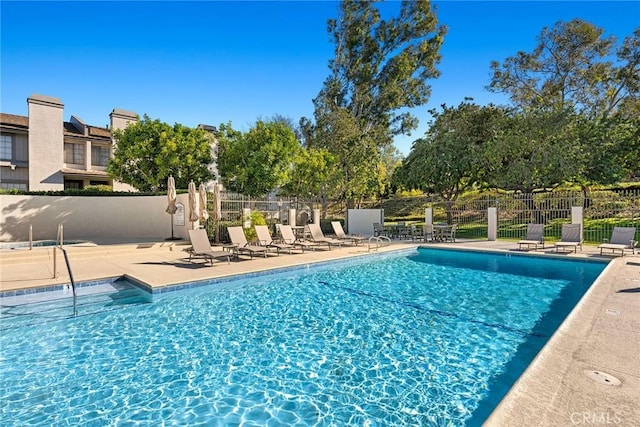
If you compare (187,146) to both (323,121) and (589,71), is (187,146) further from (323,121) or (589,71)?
(589,71)

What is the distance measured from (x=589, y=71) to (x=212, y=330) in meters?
30.8

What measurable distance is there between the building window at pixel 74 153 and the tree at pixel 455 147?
80.1ft

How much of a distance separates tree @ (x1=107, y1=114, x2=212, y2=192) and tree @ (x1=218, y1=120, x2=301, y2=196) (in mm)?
1832

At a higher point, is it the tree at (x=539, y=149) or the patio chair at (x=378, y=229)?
the tree at (x=539, y=149)

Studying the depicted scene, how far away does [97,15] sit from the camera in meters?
12.5

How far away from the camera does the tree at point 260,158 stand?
19047 millimetres

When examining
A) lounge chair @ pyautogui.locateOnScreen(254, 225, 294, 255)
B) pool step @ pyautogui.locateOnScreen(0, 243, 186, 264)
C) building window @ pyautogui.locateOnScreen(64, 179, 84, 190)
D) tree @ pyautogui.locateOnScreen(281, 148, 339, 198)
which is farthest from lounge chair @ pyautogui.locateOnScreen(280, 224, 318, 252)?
building window @ pyautogui.locateOnScreen(64, 179, 84, 190)

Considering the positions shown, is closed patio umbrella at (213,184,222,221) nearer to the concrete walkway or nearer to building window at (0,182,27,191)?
the concrete walkway

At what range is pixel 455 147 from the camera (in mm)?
22844

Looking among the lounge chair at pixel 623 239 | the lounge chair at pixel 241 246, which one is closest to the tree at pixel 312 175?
the lounge chair at pixel 241 246

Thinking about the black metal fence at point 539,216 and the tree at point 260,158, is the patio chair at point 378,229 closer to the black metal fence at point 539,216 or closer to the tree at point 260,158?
the black metal fence at point 539,216

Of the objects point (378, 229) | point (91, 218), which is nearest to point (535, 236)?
point (378, 229)

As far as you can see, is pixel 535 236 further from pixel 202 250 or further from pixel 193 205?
pixel 193 205

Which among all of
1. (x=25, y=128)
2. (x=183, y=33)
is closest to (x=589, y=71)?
(x=183, y=33)
